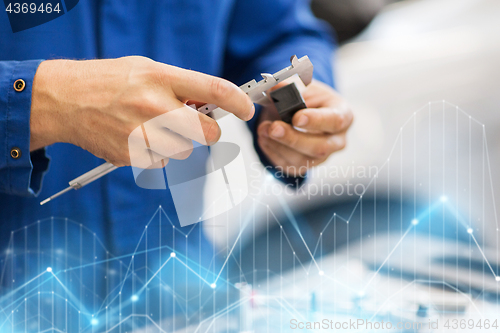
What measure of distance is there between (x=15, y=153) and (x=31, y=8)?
0.25m

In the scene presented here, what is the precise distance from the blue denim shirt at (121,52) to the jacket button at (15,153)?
0.04 m

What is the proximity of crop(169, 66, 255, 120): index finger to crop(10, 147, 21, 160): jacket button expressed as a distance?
0.68ft

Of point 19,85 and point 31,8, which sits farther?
point 31,8

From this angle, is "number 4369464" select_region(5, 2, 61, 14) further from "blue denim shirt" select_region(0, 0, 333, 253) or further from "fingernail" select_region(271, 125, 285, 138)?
"fingernail" select_region(271, 125, 285, 138)

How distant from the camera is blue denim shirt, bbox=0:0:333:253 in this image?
493mm

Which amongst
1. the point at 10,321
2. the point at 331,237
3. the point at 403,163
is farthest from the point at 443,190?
the point at 10,321

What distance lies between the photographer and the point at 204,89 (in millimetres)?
366

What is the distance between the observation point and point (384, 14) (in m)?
0.57

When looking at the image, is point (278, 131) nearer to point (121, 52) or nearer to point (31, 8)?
point (121, 52)

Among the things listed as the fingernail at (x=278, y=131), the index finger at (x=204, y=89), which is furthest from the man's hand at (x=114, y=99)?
the fingernail at (x=278, y=131)

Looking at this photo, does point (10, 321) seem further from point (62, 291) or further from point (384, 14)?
point (384, 14)

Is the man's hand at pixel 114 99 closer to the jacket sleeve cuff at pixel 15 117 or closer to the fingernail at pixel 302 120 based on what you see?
the jacket sleeve cuff at pixel 15 117

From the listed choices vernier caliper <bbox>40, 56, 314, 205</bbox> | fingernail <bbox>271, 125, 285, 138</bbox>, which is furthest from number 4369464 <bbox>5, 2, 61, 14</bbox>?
fingernail <bbox>271, 125, 285, 138</bbox>

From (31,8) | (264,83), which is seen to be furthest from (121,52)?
(264,83)
